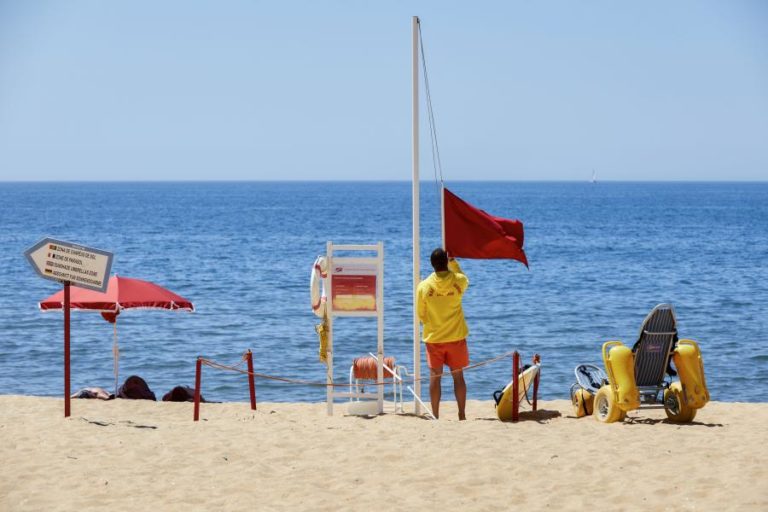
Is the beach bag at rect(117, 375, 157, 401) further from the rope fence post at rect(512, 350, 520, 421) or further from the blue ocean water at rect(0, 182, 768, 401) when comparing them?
the rope fence post at rect(512, 350, 520, 421)

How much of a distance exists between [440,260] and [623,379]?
2186mm

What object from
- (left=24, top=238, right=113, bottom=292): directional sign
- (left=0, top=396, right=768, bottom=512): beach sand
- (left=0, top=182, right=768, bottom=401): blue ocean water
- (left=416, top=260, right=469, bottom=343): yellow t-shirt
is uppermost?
(left=24, top=238, right=113, bottom=292): directional sign

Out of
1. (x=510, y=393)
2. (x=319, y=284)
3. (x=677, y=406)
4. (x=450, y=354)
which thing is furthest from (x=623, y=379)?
(x=319, y=284)

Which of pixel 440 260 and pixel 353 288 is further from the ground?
pixel 440 260

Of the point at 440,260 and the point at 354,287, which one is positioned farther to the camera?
the point at 354,287

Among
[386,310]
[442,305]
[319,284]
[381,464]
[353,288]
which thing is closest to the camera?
[381,464]

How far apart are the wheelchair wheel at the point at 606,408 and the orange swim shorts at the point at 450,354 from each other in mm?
1403

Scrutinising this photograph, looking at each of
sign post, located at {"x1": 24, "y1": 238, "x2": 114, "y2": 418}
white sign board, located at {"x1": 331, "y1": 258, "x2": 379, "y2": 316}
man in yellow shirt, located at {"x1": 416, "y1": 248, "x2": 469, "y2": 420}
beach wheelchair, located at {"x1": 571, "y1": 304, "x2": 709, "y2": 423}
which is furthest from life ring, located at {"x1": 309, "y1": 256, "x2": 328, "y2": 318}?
beach wheelchair, located at {"x1": 571, "y1": 304, "x2": 709, "y2": 423}

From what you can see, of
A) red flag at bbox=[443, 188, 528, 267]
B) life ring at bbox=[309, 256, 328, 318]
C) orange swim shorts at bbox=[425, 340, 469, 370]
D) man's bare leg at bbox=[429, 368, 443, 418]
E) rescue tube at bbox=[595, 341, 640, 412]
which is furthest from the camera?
red flag at bbox=[443, 188, 528, 267]

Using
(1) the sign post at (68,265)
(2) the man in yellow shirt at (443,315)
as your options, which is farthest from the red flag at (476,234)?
(1) the sign post at (68,265)

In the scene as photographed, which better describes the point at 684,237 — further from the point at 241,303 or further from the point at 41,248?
the point at 41,248

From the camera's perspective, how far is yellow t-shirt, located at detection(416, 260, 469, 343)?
10906 mm

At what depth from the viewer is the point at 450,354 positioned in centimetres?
1108

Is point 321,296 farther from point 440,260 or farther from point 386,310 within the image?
point 386,310
